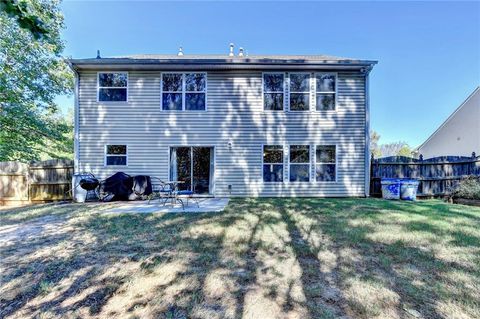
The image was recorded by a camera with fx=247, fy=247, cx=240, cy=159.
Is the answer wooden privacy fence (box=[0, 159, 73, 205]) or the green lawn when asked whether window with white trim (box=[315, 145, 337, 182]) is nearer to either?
the green lawn

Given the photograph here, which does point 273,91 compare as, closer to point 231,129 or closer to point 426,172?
point 231,129

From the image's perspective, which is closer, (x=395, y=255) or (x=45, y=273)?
(x=45, y=273)

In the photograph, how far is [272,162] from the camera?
989cm

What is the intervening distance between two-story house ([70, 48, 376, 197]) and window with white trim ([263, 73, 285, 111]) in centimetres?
4

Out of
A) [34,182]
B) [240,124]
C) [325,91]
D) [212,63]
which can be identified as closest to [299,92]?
[325,91]

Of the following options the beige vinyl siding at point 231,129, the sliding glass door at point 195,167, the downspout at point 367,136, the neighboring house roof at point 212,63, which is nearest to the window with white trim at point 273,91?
the beige vinyl siding at point 231,129

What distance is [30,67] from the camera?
13.5 metres

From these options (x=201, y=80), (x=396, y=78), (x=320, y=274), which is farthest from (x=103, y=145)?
(x=396, y=78)

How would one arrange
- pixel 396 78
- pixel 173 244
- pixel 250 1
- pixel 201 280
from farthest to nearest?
pixel 396 78 < pixel 250 1 < pixel 173 244 < pixel 201 280

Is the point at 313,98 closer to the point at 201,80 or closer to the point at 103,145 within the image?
the point at 201,80

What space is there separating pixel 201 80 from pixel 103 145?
4624 mm

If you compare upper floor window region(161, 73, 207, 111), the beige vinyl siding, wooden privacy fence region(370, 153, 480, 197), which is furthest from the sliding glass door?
wooden privacy fence region(370, 153, 480, 197)

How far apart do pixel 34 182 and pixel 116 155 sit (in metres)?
3.18

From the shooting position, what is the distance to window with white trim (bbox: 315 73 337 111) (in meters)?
9.92
